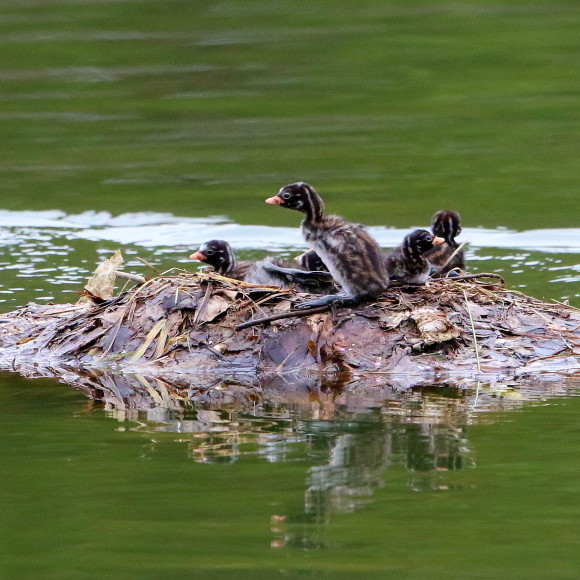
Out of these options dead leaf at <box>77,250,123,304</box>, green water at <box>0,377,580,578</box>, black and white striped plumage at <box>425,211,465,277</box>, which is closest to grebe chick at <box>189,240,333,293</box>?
dead leaf at <box>77,250,123,304</box>

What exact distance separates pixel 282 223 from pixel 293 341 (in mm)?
4411

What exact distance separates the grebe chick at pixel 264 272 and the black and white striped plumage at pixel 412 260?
1.30 feet

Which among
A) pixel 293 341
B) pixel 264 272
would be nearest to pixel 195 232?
pixel 264 272

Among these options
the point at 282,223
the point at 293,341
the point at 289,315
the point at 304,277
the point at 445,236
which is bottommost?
the point at 293,341

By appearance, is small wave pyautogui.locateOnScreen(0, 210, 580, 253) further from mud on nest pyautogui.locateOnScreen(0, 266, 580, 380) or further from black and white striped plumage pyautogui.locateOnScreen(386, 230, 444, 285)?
black and white striped plumage pyautogui.locateOnScreen(386, 230, 444, 285)

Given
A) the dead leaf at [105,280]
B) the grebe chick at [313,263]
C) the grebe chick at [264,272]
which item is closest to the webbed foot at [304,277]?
the grebe chick at [264,272]

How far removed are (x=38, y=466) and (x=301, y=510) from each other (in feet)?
4.52

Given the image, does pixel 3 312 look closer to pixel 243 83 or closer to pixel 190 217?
pixel 190 217

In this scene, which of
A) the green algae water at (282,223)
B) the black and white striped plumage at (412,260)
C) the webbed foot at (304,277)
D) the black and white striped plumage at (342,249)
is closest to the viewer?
the green algae water at (282,223)

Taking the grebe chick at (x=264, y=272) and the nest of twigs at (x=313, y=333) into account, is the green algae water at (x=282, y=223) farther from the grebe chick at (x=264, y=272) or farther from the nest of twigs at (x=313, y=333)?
the grebe chick at (x=264, y=272)

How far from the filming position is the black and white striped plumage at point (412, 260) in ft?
28.1

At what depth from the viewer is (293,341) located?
28.2ft

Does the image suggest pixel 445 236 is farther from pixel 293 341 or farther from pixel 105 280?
pixel 105 280

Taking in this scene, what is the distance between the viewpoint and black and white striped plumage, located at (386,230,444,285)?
855 cm
